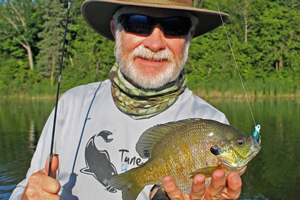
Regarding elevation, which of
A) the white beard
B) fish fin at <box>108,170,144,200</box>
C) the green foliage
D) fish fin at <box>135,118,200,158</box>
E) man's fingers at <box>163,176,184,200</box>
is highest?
the white beard

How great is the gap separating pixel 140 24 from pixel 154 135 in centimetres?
76

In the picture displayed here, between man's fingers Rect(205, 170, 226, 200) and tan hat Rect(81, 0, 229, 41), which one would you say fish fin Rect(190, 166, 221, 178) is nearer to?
man's fingers Rect(205, 170, 226, 200)

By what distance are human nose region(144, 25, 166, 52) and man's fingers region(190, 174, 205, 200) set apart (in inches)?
35.0

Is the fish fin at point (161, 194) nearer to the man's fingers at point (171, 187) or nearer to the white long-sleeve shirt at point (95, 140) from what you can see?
the man's fingers at point (171, 187)

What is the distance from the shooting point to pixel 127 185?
67.1 inches

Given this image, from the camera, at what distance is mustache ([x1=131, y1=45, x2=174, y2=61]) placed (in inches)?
81.2

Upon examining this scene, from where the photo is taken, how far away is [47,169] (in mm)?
1688

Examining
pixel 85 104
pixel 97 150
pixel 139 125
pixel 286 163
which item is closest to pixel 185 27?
pixel 139 125

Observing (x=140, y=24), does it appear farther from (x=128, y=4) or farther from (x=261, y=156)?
(x=261, y=156)

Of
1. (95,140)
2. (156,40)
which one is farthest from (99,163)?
(156,40)

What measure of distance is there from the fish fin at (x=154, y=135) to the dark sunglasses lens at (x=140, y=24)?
2.24 feet

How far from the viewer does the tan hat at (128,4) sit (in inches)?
78.3

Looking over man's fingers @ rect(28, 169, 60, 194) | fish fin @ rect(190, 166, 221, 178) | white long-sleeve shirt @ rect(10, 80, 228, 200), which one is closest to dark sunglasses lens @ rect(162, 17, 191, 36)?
white long-sleeve shirt @ rect(10, 80, 228, 200)

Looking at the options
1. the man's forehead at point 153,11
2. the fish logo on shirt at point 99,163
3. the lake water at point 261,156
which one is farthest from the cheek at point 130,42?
the lake water at point 261,156
